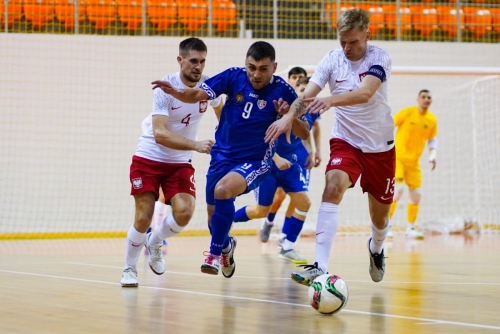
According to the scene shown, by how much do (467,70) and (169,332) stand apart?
10.8m

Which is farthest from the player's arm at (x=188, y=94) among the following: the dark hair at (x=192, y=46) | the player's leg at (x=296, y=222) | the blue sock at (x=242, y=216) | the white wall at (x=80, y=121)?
the white wall at (x=80, y=121)

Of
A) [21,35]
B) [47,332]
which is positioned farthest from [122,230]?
[47,332]

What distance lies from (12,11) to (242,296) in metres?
10.3

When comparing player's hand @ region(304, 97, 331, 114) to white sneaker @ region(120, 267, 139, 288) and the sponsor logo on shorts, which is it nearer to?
the sponsor logo on shorts

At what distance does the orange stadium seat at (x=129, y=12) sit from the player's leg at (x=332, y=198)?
32.3 feet

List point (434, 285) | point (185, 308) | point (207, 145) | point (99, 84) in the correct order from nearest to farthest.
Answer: point (185, 308), point (207, 145), point (434, 285), point (99, 84)

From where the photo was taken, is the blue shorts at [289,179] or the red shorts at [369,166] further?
the blue shorts at [289,179]

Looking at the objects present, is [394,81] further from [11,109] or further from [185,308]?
[185,308]

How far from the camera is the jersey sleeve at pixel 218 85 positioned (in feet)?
19.9

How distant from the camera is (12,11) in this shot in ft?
46.9

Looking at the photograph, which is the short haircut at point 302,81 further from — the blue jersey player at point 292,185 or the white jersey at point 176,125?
the white jersey at point 176,125

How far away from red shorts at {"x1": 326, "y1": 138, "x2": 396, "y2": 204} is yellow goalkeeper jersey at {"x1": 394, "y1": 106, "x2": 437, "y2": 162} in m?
7.45

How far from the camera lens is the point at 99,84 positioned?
47.8ft

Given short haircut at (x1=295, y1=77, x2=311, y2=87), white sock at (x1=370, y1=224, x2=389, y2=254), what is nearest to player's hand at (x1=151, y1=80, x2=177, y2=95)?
white sock at (x1=370, y1=224, x2=389, y2=254)
